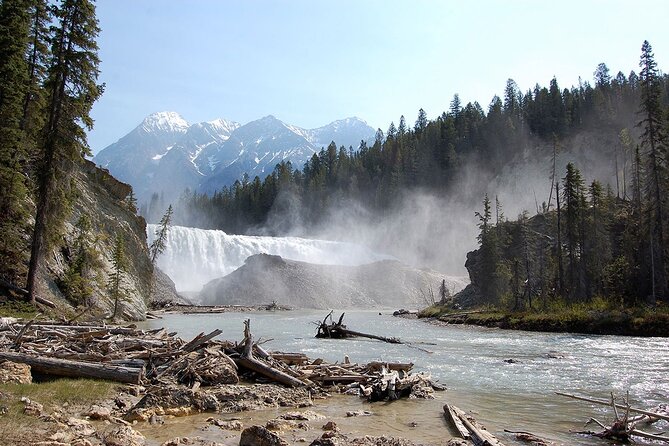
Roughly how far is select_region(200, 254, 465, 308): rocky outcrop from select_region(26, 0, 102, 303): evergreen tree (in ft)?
176

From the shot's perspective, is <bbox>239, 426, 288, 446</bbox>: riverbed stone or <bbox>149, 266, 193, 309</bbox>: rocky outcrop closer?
<bbox>239, 426, 288, 446</bbox>: riverbed stone

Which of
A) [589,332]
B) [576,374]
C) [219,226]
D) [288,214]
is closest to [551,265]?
[589,332]

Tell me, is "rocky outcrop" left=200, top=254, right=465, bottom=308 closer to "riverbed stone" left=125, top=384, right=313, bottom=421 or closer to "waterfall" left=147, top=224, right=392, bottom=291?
"waterfall" left=147, top=224, right=392, bottom=291

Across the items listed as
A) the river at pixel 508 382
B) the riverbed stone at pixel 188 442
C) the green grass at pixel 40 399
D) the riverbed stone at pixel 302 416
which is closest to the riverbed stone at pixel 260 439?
the riverbed stone at pixel 188 442

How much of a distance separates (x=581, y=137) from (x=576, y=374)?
115m

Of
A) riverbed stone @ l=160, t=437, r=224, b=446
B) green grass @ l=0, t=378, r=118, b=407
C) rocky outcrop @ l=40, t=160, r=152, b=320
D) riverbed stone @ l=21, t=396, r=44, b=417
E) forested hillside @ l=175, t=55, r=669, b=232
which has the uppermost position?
forested hillside @ l=175, t=55, r=669, b=232

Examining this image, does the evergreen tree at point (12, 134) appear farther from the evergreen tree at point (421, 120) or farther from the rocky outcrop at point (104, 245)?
the evergreen tree at point (421, 120)

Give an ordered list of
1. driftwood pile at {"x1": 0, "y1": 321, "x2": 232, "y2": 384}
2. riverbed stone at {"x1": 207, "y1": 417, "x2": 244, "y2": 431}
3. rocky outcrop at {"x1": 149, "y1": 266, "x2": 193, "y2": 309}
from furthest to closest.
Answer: rocky outcrop at {"x1": 149, "y1": 266, "x2": 193, "y2": 309} < driftwood pile at {"x1": 0, "y1": 321, "x2": 232, "y2": 384} < riverbed stone at {"x1": 207, "y1": 417, "x2": 244, "y2": 431}

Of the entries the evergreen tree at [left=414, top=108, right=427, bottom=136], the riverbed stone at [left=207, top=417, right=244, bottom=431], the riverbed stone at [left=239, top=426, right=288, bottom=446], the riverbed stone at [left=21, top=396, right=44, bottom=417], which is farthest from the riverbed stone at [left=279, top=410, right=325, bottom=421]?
the evergreen tree at [left=414, top=108, right=427, bottom=136]

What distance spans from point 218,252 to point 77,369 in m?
83.5

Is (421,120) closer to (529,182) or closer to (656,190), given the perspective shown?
(529,182)

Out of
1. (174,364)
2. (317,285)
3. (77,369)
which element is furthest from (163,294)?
(77,369)

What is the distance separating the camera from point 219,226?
16325cm

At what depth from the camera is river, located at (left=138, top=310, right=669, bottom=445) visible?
32.3 ft
